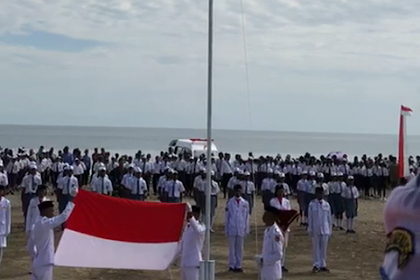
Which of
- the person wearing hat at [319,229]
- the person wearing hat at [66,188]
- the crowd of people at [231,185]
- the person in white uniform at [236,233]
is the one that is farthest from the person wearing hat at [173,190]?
the person wearing hat at [319,229]

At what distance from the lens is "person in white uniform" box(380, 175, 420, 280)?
246 centimetres

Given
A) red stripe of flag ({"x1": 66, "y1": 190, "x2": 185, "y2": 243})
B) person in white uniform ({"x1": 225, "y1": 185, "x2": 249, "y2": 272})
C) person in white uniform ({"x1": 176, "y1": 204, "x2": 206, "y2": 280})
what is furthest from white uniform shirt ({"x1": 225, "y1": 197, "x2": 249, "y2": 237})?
red stripe of flag ({"x1": 66, "y1": 190, "x2": 185, "y2": 243})

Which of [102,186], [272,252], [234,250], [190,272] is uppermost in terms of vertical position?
[102,186]

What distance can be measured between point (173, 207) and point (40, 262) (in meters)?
2.19

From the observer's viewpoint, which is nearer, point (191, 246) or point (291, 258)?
point (191, 246)

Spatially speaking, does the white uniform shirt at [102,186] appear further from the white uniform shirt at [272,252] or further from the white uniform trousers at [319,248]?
the white uniform shirt at [272,252]

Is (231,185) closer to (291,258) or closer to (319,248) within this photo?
(291,258)

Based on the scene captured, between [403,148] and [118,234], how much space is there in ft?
25.2

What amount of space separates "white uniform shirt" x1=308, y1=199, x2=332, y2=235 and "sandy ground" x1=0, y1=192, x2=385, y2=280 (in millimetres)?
940

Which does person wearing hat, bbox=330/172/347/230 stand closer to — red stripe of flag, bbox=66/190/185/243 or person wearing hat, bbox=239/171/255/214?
person wearing hat, bbox=239/171/255/214

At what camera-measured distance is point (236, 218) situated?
16172 millimetres

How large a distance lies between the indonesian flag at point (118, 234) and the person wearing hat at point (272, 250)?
137cm

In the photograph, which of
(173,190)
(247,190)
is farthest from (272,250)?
(247,190)

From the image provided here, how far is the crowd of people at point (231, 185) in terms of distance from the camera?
16188 mm
